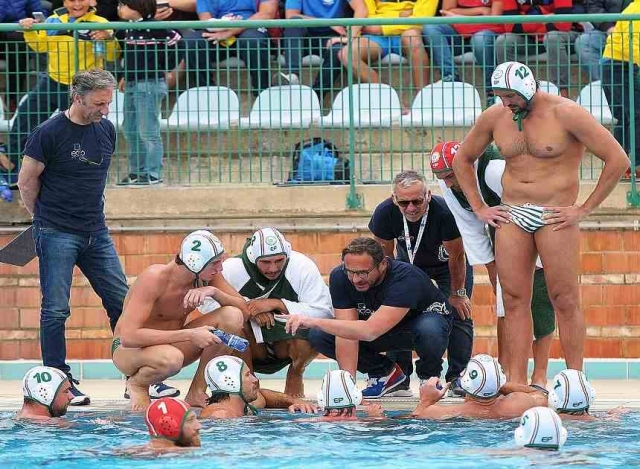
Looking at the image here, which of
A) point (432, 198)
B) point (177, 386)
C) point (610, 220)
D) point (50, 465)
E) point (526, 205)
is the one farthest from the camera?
point (610, 220)

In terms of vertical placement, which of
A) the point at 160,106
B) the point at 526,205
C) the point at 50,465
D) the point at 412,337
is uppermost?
the point at 160,106

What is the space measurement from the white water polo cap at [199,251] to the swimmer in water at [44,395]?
1.15m

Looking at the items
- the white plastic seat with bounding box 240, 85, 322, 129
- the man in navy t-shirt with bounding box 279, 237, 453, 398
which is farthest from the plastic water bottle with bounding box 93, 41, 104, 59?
the man in navy t-shirt with bounding box 279, 237, 453, 398

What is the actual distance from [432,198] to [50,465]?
354cm

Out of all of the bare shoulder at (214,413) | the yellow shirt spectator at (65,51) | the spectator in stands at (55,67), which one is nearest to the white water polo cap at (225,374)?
the bare shoulder at (214,413)

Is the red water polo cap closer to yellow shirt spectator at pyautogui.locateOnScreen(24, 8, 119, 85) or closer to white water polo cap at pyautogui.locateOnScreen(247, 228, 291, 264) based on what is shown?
white water polo cap at pyautogui.locateOnScreen(247, 228, 291, 264)

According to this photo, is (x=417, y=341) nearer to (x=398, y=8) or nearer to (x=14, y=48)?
(x=398, y=8)

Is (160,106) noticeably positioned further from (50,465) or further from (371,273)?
(50,465)

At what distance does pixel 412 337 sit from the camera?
10.2m

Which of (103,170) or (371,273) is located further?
(103,170)

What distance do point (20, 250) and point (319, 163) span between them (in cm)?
265

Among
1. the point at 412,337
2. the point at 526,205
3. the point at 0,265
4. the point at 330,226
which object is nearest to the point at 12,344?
the point at 0,265

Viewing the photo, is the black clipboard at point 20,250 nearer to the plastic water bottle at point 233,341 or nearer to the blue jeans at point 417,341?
the plastic water bottle at point 233,341

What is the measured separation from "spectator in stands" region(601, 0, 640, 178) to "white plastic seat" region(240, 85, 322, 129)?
247cm
